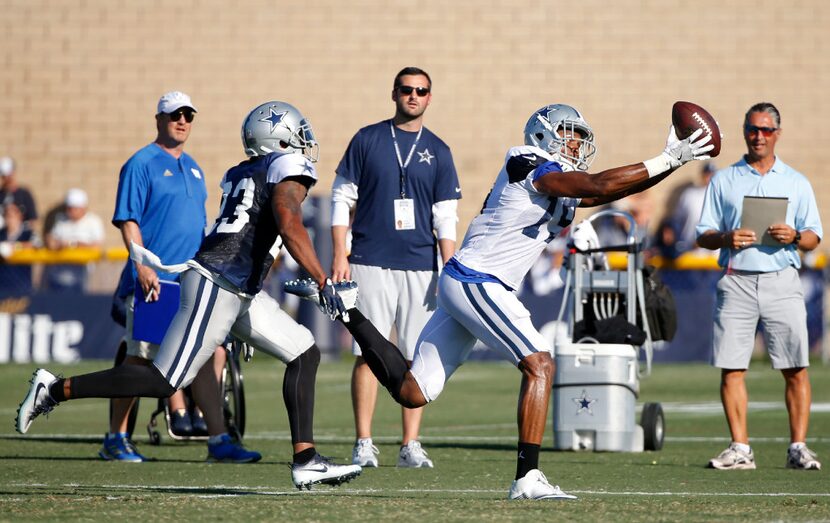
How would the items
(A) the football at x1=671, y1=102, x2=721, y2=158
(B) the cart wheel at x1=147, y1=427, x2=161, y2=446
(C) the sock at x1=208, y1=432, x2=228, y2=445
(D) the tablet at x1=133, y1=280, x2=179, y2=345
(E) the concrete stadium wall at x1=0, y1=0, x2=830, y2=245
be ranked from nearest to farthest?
1. (A) the football at x1=671, y1=102, x2=721, y2=158
2. (D) the tablet at x1=133, y1=280, x2=179, y2=345
3. (C) the sock at x1=208, y1=432, x2=228, y2=445
4. (B) the cart wheel at x1=147, y1=427, x2=161, y2=446
5. (E) the concrete stadium wall at x1=0, y1=0, x2=830, y2=245

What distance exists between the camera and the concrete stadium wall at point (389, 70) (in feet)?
84.4

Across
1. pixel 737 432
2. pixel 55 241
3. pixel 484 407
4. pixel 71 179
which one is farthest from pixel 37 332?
pixel 737 432

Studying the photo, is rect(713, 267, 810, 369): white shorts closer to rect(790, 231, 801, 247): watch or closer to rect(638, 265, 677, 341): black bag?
rect(790, 231, 801, 247): watch

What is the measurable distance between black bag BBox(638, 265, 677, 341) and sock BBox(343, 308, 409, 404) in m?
4.13

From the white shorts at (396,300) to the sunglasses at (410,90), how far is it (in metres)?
1.18

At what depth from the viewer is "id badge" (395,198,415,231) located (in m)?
10.2

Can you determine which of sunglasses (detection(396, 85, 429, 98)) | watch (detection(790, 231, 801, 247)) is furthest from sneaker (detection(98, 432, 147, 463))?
watch (detection(790, 231, 801, 247))

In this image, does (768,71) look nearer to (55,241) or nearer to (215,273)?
(55,241)

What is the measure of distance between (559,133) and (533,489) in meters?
1.82

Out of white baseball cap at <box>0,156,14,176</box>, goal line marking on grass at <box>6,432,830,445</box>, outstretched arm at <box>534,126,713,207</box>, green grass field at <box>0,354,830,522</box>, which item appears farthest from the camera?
white baseball cap at <box>0,156,14,176</box>

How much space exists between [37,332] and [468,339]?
44.9 feet

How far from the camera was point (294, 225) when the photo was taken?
7.62 metres

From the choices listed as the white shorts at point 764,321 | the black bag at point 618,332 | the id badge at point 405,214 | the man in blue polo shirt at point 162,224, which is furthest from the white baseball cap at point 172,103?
the white shorts at point 764,321

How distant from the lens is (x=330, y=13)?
26.1 m
